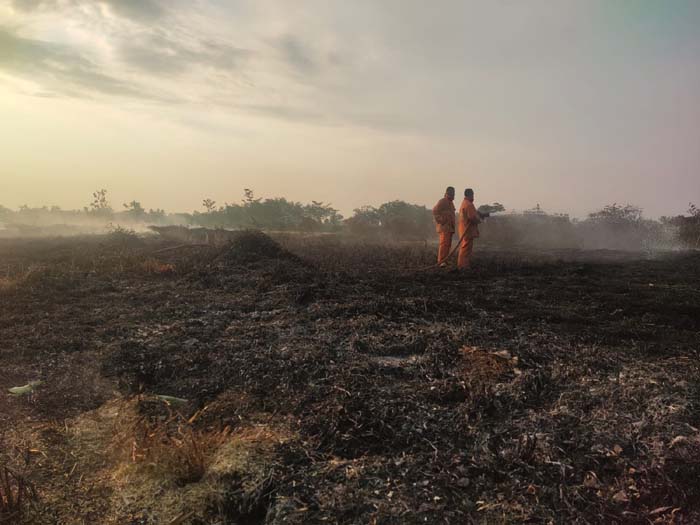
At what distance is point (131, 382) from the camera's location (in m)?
4.08

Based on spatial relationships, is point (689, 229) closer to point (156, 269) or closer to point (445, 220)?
point (445, 220)

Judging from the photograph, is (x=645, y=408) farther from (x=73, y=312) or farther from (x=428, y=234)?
(x=428, y=234)

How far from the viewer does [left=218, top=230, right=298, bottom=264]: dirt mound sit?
10625 mm

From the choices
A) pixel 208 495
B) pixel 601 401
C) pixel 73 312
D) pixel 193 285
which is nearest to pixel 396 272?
pixel 193 285

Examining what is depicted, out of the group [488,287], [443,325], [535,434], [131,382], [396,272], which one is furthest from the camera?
[396,272]

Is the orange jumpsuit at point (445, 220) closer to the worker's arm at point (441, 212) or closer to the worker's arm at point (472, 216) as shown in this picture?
the worker's arm at point (441, 212)

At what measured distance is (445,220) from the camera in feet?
35.0

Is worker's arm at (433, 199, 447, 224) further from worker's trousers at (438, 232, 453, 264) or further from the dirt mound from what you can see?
the dirt mound

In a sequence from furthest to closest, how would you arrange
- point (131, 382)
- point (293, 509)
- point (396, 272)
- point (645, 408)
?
1. point (396, 272)
2. point (131, 382)
3. point (645, 408)
4. point (293, 509)

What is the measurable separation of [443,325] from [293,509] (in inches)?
133

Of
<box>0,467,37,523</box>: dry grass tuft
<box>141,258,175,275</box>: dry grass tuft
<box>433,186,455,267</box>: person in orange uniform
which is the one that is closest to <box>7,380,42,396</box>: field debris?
<box>0,467,37,523</box>: dry grass tuft

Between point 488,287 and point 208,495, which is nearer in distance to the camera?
point 208,495

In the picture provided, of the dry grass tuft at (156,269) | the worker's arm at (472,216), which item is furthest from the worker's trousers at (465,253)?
the dry grass tuft at (156,269)

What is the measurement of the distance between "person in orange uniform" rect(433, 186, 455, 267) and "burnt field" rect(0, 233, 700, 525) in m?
3.74
